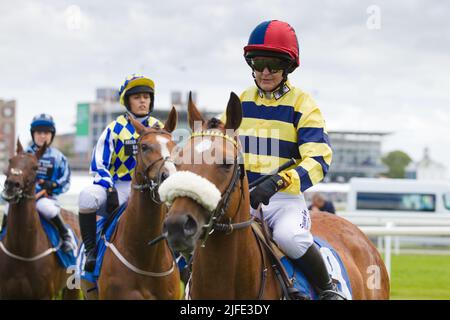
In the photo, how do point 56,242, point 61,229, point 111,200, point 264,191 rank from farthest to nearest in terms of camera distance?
1. point 61,229
2. point 56,242
3. point 111,200
4. point 264,191

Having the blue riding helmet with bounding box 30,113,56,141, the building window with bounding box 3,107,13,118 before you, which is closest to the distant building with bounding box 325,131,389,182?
the building window with bounding box 3,107,13,118

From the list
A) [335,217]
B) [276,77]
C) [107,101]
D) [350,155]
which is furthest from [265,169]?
[107,101]

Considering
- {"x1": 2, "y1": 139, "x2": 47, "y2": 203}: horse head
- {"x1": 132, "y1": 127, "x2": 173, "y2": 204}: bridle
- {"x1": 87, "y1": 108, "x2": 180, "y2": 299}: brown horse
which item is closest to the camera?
{"x1": 132, "y1": 127, "x2": 173, "y2": 204}: bridle

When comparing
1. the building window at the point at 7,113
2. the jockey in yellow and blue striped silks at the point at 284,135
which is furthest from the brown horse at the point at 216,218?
the building window at the point at 7,113

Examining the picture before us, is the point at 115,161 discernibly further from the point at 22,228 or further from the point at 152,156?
the point at 22,228

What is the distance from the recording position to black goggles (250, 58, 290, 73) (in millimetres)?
3938

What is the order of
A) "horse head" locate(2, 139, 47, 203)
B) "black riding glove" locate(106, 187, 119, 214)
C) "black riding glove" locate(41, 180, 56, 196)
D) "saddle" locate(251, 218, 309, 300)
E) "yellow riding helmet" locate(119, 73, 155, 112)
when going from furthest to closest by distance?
1. "black riding glove" locate(41, 180, 56, 196)
2. "horse head" locate(2, 139, 47, 203)
3. "yellow riding helmet" locate(119, 73, 155, 112)
4. "black riding glove" locate(106, 187, 119, 214)
5. "saddle" locate(251, 218, 309, 300)

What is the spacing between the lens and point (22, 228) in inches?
305

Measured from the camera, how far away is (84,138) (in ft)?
292

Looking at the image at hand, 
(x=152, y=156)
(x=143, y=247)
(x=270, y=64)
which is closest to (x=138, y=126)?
(x=152, y=156)

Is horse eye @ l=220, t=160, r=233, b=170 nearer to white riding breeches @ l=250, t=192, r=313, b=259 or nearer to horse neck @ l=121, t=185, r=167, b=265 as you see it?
white riding breeches @ l=250, t=192, r=313, b=259

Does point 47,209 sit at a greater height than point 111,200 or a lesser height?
lesser

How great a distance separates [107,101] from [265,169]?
8663cm

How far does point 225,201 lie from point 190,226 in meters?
0.32
